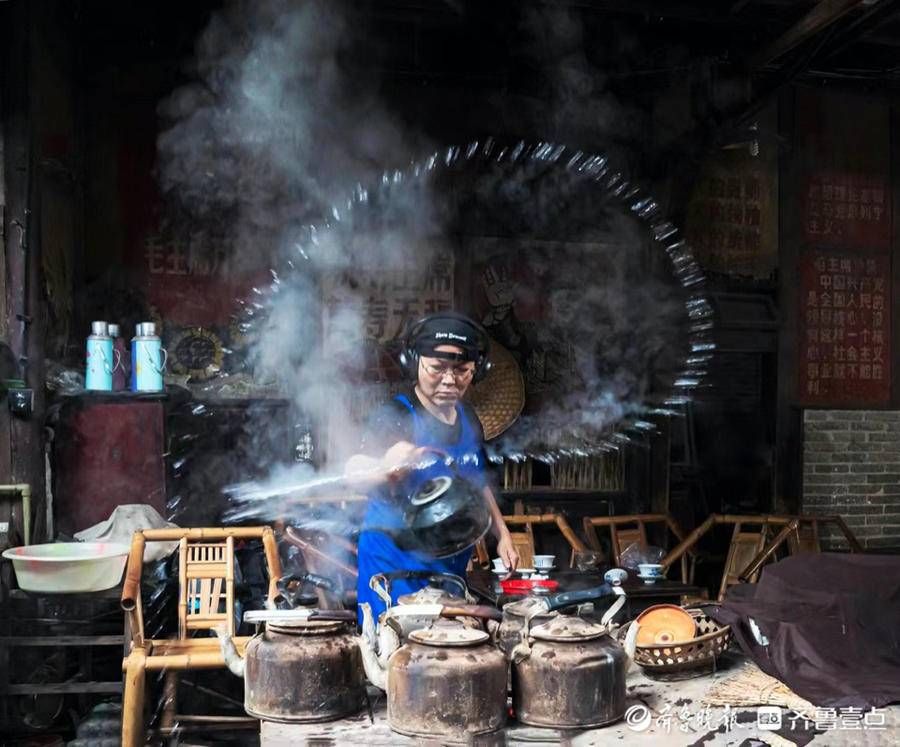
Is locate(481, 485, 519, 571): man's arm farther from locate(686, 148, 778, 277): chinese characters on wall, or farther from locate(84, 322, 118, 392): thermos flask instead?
locate(686, 148, 778, 277): chinese characters on wall

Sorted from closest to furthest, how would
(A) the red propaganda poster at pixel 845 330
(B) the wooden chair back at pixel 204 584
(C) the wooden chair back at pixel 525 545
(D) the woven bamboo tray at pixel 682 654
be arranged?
1. (D) the woven bamboo tray at pixel 682 654
2. (B) the wooden chair back at pixel 204 584
3. (C) the wooden chair back at pixel 525 545
4. (A) the red propaganda poster at pixel 845 330

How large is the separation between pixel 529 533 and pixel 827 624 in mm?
2227

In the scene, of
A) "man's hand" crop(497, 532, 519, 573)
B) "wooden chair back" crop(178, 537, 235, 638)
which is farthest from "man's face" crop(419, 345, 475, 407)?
"wooden chair back" crop(178, 537, 235, 638)

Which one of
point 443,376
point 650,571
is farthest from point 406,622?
point 650,571

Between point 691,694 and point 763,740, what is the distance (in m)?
0.30

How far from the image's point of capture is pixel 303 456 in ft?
17.9

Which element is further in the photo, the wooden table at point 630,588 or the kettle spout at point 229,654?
the wooden table at point 630,588

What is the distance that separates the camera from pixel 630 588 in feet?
14.4

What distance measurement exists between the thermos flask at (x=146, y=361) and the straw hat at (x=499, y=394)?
1956 mm

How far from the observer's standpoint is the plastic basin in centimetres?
382

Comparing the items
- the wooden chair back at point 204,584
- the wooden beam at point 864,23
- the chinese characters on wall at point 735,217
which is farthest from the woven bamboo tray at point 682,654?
the chinese characters on wall at point 735,217

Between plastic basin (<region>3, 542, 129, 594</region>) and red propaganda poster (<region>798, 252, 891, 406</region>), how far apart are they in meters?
4.76

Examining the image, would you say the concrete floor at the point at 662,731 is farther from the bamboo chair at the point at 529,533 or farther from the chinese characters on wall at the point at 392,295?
the chinese characters on wall at the point at 392,295

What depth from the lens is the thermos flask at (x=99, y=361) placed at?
4.71 meters
